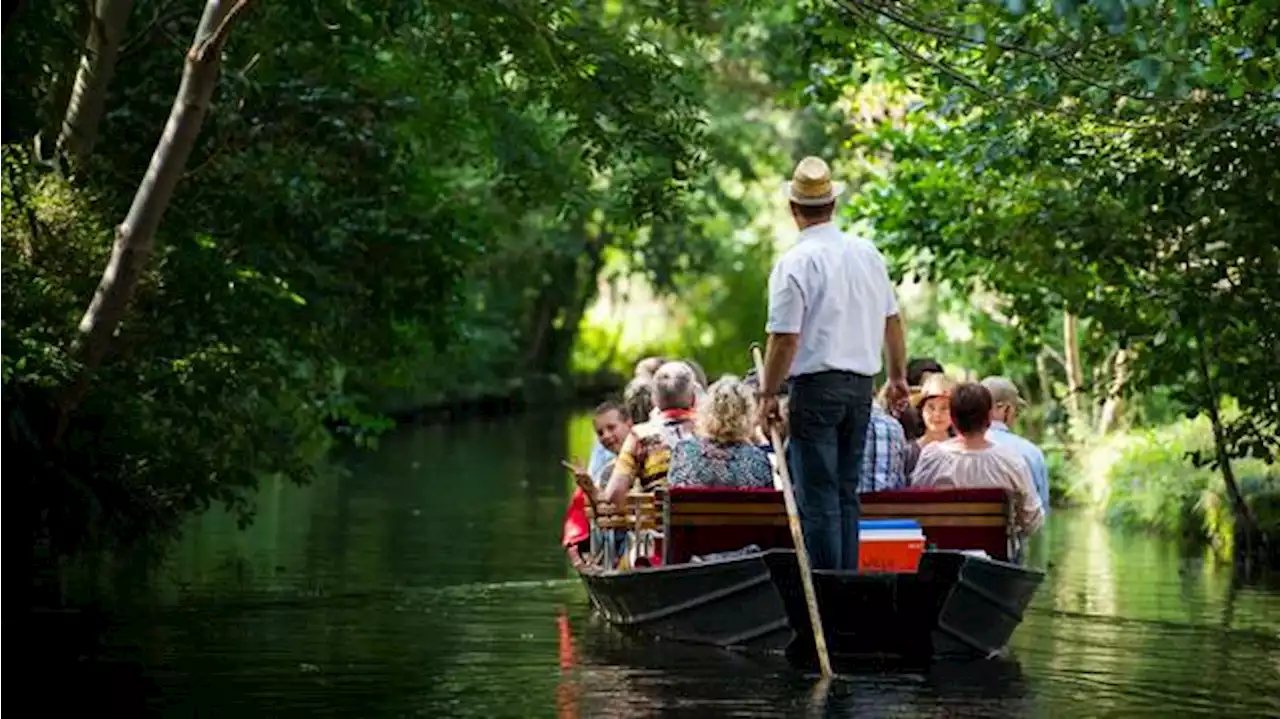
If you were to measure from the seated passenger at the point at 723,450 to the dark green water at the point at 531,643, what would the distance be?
0.85m

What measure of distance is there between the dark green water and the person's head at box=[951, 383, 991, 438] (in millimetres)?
1130

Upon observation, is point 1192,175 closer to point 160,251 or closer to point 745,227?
point 160,251

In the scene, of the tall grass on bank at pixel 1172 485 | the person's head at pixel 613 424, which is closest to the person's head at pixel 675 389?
the person's head at pixel 613 424

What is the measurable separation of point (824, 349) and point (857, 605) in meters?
1.19

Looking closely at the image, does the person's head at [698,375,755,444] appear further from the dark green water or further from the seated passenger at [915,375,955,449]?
the seated passenger at [915,375,955,449]

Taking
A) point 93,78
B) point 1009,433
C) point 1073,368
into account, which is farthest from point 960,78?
point 1073,368

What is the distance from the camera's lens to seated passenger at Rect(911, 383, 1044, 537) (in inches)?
528

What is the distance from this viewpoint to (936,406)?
14648mm

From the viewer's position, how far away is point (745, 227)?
182 ft

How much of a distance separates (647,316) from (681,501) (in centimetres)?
6002

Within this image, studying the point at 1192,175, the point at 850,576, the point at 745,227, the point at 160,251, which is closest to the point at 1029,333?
the point at 1192,175

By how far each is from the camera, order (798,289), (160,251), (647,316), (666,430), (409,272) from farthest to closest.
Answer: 1. (647,316)
2. (409,272)
3. (160,251)
4. (666,430)
5. (798,289)

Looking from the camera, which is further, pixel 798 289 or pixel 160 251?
pixel 160 251

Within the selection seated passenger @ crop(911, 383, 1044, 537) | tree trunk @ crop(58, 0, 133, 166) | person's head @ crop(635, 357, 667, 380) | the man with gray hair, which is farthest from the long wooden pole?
tree trunk @ crop(58, 0, 133, 166)
